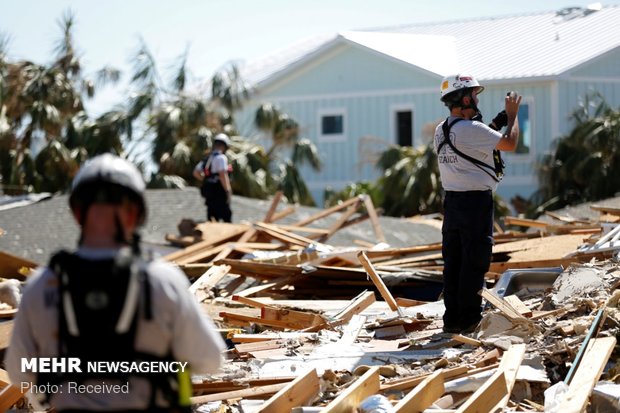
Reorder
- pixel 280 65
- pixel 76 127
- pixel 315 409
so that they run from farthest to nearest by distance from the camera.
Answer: pixel 280 65, pixel 76 127, pixel 315 409

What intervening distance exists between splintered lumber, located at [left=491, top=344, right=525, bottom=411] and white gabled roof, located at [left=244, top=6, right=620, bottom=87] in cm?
2056

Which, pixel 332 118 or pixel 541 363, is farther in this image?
pixel 332 118

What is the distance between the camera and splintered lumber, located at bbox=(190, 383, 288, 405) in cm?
656

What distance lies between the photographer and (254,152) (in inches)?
1053

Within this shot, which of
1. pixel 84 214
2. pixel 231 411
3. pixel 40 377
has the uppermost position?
pixel 84 214

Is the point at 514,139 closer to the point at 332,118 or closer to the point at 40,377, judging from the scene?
the point at 40,377

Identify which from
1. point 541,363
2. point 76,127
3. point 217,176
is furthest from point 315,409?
point 76,127

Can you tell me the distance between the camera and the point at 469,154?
26.6ft

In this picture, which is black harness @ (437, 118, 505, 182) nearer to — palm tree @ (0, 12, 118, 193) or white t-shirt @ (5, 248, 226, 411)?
white t-shirt @ (5, 248, 226, 411)

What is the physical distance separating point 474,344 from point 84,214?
13.9ft

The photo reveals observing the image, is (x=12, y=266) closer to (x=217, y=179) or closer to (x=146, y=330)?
(x=217, y=179)

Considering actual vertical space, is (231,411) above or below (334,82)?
below

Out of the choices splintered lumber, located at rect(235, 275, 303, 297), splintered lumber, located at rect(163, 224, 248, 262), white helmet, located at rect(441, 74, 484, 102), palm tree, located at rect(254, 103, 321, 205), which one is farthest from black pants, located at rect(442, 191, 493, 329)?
palm tree, located at rect(254, 103, 321, 205)

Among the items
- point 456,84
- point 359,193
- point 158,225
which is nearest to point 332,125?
point 359,193
